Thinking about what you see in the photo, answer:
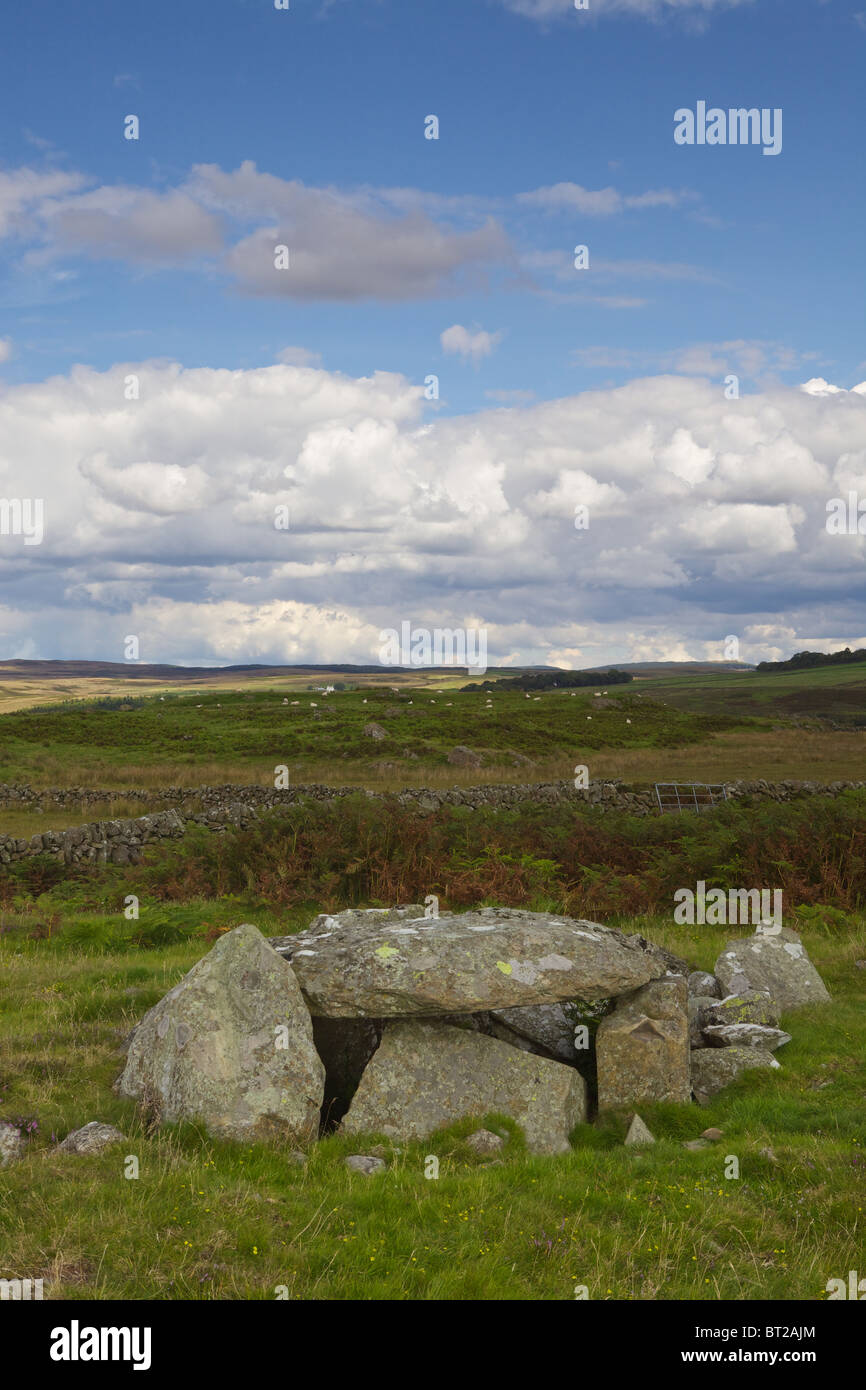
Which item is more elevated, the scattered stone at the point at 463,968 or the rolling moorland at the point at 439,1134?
the scattered stone at the point at 463,968

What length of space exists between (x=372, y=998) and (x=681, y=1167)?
3.33m

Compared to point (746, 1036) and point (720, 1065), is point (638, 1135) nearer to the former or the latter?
point (720, 1065)

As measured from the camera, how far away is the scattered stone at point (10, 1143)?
7589 millimetres

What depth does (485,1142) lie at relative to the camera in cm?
859

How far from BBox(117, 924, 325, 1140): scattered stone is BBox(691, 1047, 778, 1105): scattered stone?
4401 mm

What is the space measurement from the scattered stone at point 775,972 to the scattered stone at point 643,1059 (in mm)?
3203

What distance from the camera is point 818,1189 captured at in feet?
24.7

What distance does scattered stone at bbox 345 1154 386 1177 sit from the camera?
7856 millimetres

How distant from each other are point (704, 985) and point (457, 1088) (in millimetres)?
5139

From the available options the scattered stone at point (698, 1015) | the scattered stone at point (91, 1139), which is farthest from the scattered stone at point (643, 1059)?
the scattered stone at point (91, 1139)

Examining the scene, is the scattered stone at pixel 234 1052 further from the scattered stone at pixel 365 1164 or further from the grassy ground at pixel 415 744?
the grassy ground at pixel 415 744

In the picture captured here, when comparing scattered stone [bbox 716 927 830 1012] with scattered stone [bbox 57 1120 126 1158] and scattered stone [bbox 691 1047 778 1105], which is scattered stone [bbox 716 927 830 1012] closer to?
scattered stone [bbox 691 1047 778 1105]

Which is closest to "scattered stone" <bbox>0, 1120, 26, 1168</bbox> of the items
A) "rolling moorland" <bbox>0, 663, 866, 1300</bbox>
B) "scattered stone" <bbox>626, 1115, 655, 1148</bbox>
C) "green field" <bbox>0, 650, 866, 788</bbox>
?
"rolling moorland" <bbox>0, 663, 866, 1300</bbox>
